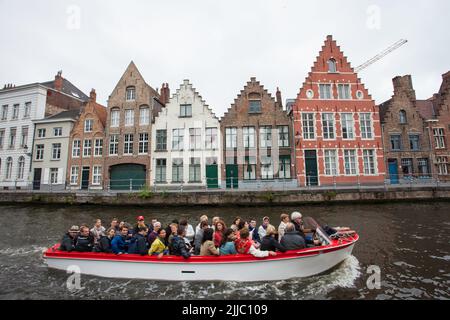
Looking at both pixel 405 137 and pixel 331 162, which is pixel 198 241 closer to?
→ pixel 331 162

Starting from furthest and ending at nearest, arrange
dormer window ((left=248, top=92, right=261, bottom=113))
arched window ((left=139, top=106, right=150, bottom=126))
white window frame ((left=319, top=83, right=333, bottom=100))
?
arched window ((left=139, top=106, right=150, bottom=126))
dormer window ((left=248, top=92, right=261, bottom=113))
white window frame ((left=319, top=83, right=333, bottom=100))

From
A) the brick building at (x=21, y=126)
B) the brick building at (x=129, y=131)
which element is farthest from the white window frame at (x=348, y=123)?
the brick building at (x=21, y=126)

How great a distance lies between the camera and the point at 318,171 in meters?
24.2

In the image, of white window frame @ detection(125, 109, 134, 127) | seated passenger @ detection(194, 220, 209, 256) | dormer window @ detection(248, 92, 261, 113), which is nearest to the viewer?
seated passenger @ detection(194, 220, 209, 256)

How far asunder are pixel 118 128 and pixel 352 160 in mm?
24282

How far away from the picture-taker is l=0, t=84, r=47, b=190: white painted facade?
2855cm

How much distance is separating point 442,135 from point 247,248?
97.4 feet

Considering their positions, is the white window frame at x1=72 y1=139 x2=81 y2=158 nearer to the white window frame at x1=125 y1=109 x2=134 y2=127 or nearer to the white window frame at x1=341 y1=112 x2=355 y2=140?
the white window frame at x1=125 y1=109 x2=134 y2=127

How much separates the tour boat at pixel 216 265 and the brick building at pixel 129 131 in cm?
1834

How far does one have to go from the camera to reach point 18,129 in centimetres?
2980

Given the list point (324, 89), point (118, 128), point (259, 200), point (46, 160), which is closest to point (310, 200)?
point (259, 200)

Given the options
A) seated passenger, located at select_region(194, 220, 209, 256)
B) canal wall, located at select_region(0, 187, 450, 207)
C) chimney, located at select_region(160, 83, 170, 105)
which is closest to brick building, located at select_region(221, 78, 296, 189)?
canal wall, located at select_region(0, 187, 450, 207)

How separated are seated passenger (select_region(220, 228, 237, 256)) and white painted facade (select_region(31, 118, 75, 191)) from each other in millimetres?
25529

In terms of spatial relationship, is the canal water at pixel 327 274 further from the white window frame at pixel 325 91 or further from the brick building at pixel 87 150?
the white window frame at pixel 325 91
